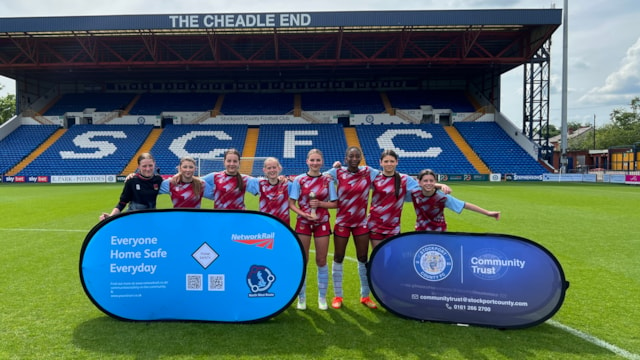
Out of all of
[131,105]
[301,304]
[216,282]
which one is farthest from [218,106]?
[216,282]

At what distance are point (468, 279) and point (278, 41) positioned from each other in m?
28.0

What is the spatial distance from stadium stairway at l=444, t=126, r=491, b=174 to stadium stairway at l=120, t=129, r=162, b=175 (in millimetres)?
25243

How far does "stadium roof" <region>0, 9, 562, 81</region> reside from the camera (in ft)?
82.6

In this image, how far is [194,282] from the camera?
3.56 meters

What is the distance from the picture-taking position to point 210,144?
30.9 meters

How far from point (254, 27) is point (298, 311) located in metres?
24.6

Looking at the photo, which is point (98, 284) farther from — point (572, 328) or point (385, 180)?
point (572, 328)

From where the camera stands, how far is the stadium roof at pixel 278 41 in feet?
82.6

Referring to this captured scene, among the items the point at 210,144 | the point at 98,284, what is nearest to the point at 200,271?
the point at 98,284

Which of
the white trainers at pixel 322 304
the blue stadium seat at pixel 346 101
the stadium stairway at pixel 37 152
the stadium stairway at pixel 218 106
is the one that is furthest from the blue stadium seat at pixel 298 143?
the white trainers at pixel 322 304

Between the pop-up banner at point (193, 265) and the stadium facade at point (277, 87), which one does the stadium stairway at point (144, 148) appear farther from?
the pop-up banner at point (193, 265)

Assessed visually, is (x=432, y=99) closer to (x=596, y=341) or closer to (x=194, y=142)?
(x=194, y=142)

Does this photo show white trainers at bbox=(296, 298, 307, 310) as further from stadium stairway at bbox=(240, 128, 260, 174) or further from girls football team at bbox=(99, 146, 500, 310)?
stadium stairway at bbox=(240, 128, 260, 174)

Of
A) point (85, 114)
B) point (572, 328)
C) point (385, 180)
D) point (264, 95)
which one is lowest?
point (572, 328)
